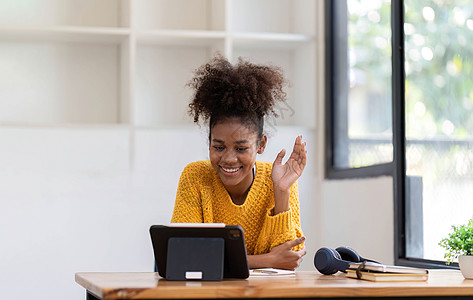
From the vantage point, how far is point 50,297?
3.56 metres

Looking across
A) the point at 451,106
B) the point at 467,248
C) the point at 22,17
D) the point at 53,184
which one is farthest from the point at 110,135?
the point at 467,248

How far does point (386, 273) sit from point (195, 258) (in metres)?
0.48

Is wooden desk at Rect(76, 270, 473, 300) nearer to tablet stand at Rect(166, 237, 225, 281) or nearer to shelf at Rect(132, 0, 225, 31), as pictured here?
tablet stand at Rect(166, 237, 225, 281)

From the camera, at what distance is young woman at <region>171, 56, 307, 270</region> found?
2422 millimetres

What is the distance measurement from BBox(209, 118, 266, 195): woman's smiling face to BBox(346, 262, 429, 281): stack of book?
631 mm

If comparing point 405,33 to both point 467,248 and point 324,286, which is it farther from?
point 324,286


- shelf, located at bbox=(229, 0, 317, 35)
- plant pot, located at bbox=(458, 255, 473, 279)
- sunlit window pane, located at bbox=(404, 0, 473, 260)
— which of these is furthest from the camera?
shelf, located at bbox=(229, 0, 317, 35)

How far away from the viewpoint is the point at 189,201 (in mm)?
2467

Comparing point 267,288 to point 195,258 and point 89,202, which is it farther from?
point 89,202

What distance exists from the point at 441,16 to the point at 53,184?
194 centimetres

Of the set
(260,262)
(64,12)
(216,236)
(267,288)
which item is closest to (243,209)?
(260,262)

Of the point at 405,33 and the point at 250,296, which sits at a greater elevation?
the point at 405,33

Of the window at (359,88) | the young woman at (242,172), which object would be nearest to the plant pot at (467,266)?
the young woman at (242,172)

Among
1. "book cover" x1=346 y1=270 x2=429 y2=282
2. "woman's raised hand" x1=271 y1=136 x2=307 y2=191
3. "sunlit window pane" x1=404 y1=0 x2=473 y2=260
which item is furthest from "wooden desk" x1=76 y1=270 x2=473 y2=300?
"sunlit window pane" x1=404 y1=0 x2=473 y2=260
